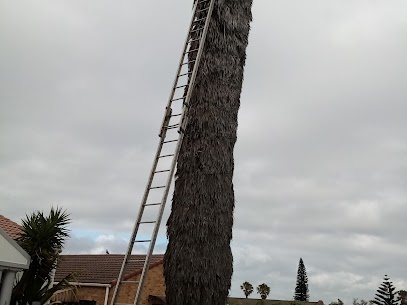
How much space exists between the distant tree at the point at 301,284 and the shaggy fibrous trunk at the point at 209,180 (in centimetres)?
5448

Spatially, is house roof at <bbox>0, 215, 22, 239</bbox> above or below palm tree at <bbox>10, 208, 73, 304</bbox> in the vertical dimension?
above

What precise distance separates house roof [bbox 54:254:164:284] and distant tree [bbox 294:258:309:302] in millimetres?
41051

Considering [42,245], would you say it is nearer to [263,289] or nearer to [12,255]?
[12,255]

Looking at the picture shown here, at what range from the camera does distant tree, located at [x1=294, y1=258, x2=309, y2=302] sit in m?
56.4

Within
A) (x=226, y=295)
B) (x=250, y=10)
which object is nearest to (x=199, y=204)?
(x=226, y=295)

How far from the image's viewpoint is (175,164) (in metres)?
5.77

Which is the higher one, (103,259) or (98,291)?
(103,259)

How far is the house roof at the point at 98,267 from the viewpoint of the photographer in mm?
16250

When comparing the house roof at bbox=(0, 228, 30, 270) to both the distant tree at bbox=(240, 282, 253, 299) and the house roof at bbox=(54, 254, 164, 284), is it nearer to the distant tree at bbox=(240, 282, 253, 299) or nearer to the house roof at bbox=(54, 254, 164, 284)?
the house roof at bbox=(54, 254, 164, 284)

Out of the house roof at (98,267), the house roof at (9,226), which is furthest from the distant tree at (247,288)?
the house roof at (9,226)

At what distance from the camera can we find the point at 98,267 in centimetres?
1856

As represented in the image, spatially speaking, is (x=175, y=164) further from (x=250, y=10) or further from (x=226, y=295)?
(x=250, y=10)

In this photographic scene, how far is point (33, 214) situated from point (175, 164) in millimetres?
4068

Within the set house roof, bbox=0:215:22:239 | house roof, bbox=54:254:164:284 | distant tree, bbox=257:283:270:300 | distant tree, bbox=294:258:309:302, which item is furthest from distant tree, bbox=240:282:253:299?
house roof, bbox=0:215:22:239
